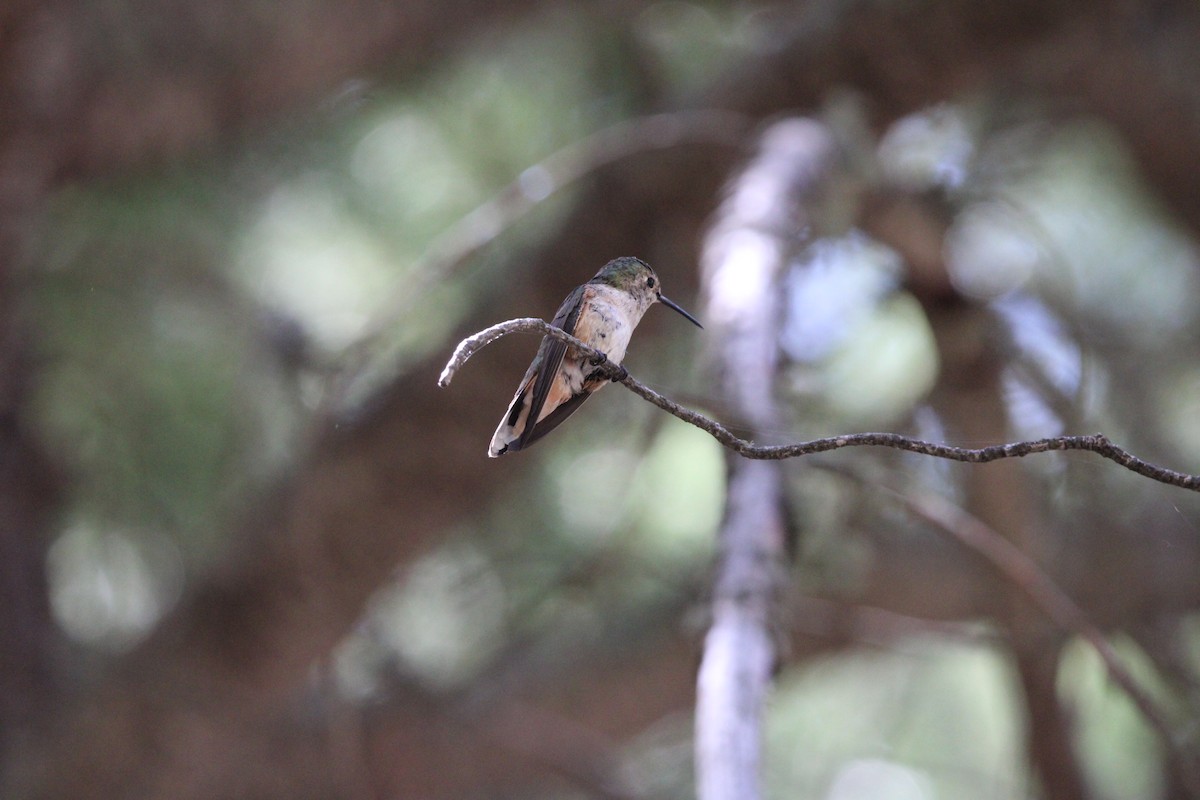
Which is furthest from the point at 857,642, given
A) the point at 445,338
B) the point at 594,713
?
the point at 445,338

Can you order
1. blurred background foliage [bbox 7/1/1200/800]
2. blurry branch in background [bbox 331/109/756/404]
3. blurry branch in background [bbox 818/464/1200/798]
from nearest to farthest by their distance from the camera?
1. blurry branch in background [bbox 818/464/1200/798]
2. blurry branch in background [bbox 331/109/756/404]
3. blurred background foliage [bbox 7/1/1200/800]

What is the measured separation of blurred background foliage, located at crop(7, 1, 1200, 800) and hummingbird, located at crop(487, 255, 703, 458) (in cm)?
133

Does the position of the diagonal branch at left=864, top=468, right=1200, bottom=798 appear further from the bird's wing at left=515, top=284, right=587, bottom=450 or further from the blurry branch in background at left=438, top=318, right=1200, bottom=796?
the bird's wing at left=515, top=284, right=587, bottom=450

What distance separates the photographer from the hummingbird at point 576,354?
107 centimetres

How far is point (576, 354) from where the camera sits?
3.42 feet

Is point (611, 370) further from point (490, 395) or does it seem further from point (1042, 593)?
point (490, 395)

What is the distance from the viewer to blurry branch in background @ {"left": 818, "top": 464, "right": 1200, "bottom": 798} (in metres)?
1.88

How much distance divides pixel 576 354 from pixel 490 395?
1.64 meters

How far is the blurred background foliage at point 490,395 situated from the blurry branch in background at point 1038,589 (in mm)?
572

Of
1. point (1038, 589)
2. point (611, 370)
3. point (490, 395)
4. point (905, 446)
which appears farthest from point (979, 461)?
point (490, 395)

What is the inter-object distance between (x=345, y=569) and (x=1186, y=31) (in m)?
2.89

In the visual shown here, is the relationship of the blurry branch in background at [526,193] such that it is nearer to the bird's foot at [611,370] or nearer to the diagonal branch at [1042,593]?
the diagonal branch at [1042,593]

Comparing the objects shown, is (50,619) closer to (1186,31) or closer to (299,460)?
(299,460)

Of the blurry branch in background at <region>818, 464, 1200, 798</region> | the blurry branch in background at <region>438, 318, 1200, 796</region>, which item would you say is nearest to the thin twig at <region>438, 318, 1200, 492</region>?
the blurry branch in background at <region>438, 318, 1200, 796</region>
